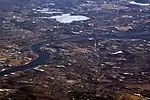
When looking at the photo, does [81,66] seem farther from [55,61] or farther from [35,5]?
[35,5]

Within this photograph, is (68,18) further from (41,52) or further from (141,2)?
(141,2)

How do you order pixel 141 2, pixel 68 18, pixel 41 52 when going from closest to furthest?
pixel 41 52
pixel 68 18
pixel 141 2

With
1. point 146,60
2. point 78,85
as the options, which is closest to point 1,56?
point 78,85

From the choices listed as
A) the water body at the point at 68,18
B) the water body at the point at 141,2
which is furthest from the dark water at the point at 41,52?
the water body at the point at 141,2

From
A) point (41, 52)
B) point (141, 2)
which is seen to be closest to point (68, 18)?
point (41, 52)

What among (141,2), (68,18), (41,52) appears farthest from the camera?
(141,2)

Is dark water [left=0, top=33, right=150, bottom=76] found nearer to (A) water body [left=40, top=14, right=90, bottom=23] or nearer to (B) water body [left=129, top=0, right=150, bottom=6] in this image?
(A) water body [left=40, top=14, right=90, bottom=23]

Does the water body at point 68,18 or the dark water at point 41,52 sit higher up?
the water body at point 68,18

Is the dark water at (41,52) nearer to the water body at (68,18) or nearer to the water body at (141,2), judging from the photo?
the water body at (68,18)

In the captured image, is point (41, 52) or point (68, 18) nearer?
point (41, 52)

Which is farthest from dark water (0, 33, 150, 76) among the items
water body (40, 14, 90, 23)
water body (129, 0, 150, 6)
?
water body (129, 0, 150, 6)

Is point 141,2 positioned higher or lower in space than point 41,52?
higher
